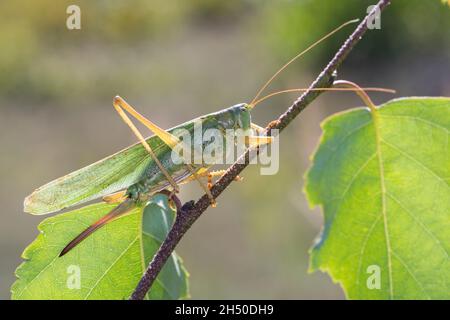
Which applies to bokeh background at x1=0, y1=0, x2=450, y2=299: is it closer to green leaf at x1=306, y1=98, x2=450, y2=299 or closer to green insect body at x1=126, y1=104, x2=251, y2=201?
green insect body at x1=126, y1=104, x2=251, y2=201

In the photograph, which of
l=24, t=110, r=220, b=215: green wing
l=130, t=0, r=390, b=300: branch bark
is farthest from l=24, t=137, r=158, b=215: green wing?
l=130, t=0, r=390, b=300: branch bark

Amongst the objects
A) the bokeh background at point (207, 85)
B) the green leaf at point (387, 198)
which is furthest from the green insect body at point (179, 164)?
the bokeh background at point (207, 85)

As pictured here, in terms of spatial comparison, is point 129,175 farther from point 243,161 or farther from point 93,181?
point 243,161

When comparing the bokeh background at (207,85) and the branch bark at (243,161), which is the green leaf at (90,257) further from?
the bokeh background at (207,85)

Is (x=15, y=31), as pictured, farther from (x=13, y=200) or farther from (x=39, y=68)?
(x=13, y=200)

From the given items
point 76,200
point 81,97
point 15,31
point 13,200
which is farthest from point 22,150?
point 76,200
